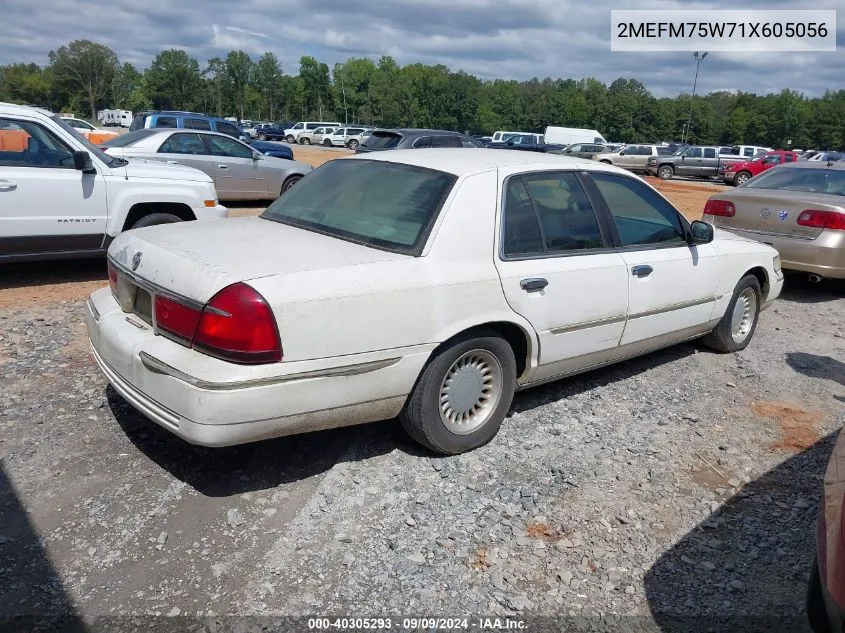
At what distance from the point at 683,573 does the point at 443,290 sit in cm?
165

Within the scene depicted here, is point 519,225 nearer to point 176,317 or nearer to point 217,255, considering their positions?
point 217,255

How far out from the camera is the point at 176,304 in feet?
10.4

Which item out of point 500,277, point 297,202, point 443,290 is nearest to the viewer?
point 443,290

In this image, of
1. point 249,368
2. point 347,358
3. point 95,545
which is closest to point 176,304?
point 249,368

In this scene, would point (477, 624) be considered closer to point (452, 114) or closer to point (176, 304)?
point (176, 304)

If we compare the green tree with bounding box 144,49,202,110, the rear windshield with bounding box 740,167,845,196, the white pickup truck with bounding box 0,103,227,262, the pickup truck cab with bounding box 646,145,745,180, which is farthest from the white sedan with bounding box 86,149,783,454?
the green tree with bounding box 144,49,202,110

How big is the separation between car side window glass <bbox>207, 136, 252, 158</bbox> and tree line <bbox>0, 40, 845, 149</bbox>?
83205mm

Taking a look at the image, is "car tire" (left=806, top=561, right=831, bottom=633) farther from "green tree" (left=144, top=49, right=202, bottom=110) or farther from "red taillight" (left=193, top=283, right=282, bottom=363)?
"green tree" (left=144, top=49, right=202, bottom=110)

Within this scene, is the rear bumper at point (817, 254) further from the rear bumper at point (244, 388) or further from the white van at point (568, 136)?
the white van at point (568, 136)

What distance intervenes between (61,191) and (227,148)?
6519 mm

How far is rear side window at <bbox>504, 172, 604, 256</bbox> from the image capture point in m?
3.96

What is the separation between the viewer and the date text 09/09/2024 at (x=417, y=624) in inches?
104

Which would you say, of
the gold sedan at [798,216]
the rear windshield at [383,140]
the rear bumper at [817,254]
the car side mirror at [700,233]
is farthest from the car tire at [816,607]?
the rear windshield at [383,140]

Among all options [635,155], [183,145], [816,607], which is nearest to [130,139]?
[183,145]
